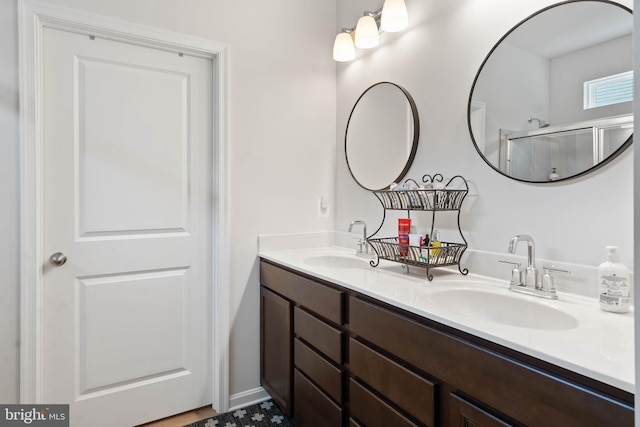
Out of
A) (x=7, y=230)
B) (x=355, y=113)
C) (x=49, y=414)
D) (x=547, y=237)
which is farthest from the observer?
(x=355, y=113)

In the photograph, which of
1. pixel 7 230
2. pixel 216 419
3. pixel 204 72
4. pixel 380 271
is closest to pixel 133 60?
pixel 204 72

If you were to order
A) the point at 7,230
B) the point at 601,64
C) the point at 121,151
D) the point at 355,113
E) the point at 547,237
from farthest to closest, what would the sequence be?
the point at 355,113 → the point at 121,151 → the point at 7,230 → the point at 547,237 → the point at 601,64

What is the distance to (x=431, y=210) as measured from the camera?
1.53 metres

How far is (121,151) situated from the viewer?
1.84 meters

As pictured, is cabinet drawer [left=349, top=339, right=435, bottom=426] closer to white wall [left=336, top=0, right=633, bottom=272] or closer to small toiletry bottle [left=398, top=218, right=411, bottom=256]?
small toiletry bottle [left=398, top=218, right=411, bottom=256]

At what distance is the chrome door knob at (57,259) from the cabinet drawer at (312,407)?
1207 millimetres

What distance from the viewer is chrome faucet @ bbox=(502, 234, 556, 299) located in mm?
1205

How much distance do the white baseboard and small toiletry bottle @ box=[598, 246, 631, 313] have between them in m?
1.77

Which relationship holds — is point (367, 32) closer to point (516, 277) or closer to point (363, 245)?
point (363, 245)

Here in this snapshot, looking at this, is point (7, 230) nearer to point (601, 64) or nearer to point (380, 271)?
point (380, 271)

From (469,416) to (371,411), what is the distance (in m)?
0.43

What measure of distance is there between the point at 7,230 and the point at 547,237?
7.11 ft

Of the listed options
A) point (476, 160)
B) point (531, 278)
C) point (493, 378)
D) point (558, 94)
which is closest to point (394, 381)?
point (493, 378)

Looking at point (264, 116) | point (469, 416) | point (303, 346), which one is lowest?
point (303, 346)
